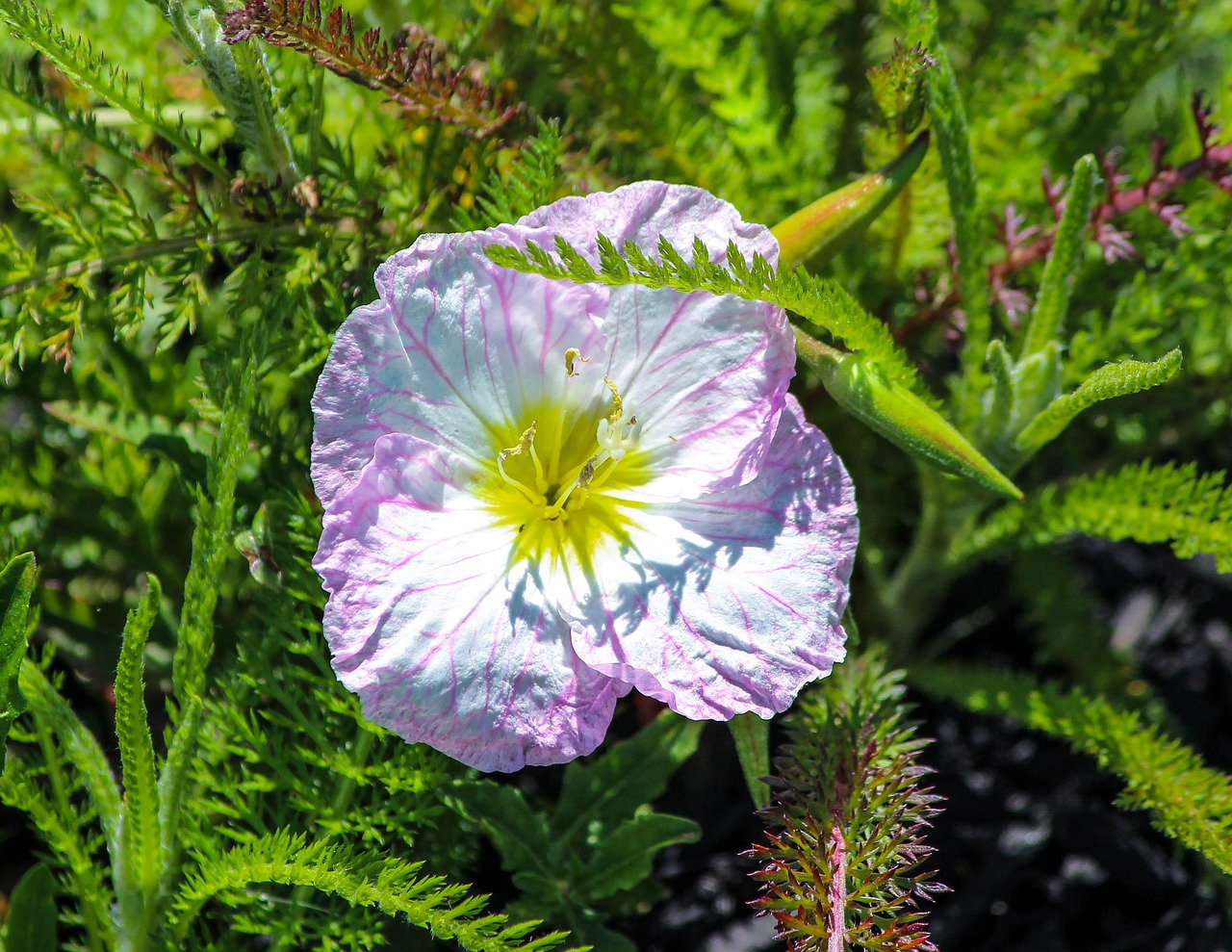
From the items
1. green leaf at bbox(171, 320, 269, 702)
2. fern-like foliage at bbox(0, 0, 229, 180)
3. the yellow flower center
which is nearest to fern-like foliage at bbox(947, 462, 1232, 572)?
the yellow flower center

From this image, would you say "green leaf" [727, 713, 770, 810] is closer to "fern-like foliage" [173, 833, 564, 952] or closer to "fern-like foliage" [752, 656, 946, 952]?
"fern-like foliage" [752, 656, 946, 952]

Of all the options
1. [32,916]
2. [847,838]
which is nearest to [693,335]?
[847,838]

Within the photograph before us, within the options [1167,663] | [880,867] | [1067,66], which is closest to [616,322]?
[880,867]

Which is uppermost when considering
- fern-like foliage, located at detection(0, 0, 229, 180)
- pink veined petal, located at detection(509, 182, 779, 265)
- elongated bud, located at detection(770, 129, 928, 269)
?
fern-like foliage, located at detection(0, 0, 229, 180)

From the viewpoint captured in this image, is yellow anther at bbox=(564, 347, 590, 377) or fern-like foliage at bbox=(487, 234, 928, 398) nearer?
fern-like foliage at bbox=(487, 234, 928, 398)

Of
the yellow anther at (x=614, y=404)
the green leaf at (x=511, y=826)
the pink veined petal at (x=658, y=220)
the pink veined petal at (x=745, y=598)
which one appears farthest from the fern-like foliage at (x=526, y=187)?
the green leaf at (x=511, y=826)

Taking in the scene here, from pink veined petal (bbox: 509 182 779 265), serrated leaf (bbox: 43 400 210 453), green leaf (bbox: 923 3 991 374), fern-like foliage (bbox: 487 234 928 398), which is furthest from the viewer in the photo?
serrated leaf (bbox: 43 400 210 453)

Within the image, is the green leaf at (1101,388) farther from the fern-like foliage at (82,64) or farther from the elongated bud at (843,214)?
the fern-like foliage at (82,64)
